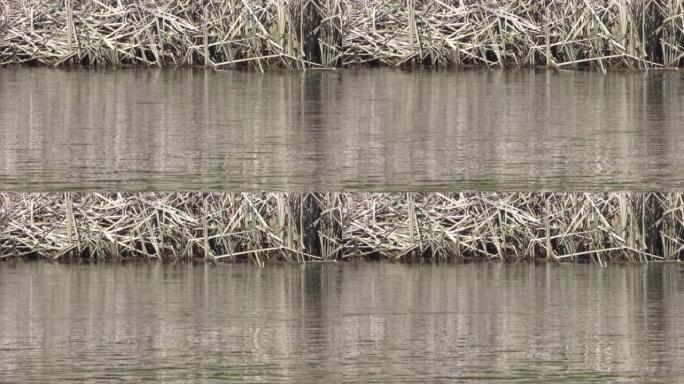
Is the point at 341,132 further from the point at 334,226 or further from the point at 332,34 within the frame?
the point at 334,226

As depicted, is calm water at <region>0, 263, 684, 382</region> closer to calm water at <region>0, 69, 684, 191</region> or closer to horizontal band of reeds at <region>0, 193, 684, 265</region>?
calm water at <region>0, 69, 684, 191</region>

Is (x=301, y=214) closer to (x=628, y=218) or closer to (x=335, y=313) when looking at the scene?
(x=335, y=313)

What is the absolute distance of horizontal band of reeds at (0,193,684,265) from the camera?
7.47ft

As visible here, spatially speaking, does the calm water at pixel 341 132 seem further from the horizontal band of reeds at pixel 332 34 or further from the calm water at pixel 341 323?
the calm water at pixel 341 323

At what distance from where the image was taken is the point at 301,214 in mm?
2225

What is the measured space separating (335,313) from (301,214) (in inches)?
23.7

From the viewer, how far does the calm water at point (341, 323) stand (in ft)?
4.59

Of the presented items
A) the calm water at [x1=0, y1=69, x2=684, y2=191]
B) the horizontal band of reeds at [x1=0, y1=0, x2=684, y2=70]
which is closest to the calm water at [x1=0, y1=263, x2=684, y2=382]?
the calm water at [x1=0, y1=69, x2=684, y2=191]

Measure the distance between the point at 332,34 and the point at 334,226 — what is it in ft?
3.24

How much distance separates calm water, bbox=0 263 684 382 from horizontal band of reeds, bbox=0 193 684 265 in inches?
14.6

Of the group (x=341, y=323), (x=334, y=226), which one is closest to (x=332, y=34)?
(x=341, y=323)

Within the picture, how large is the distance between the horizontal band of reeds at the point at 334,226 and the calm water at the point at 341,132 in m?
0.61


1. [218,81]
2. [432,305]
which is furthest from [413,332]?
[218,81]

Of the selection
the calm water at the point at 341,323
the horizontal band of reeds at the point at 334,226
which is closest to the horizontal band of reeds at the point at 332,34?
the calm water at the point at 341,323
